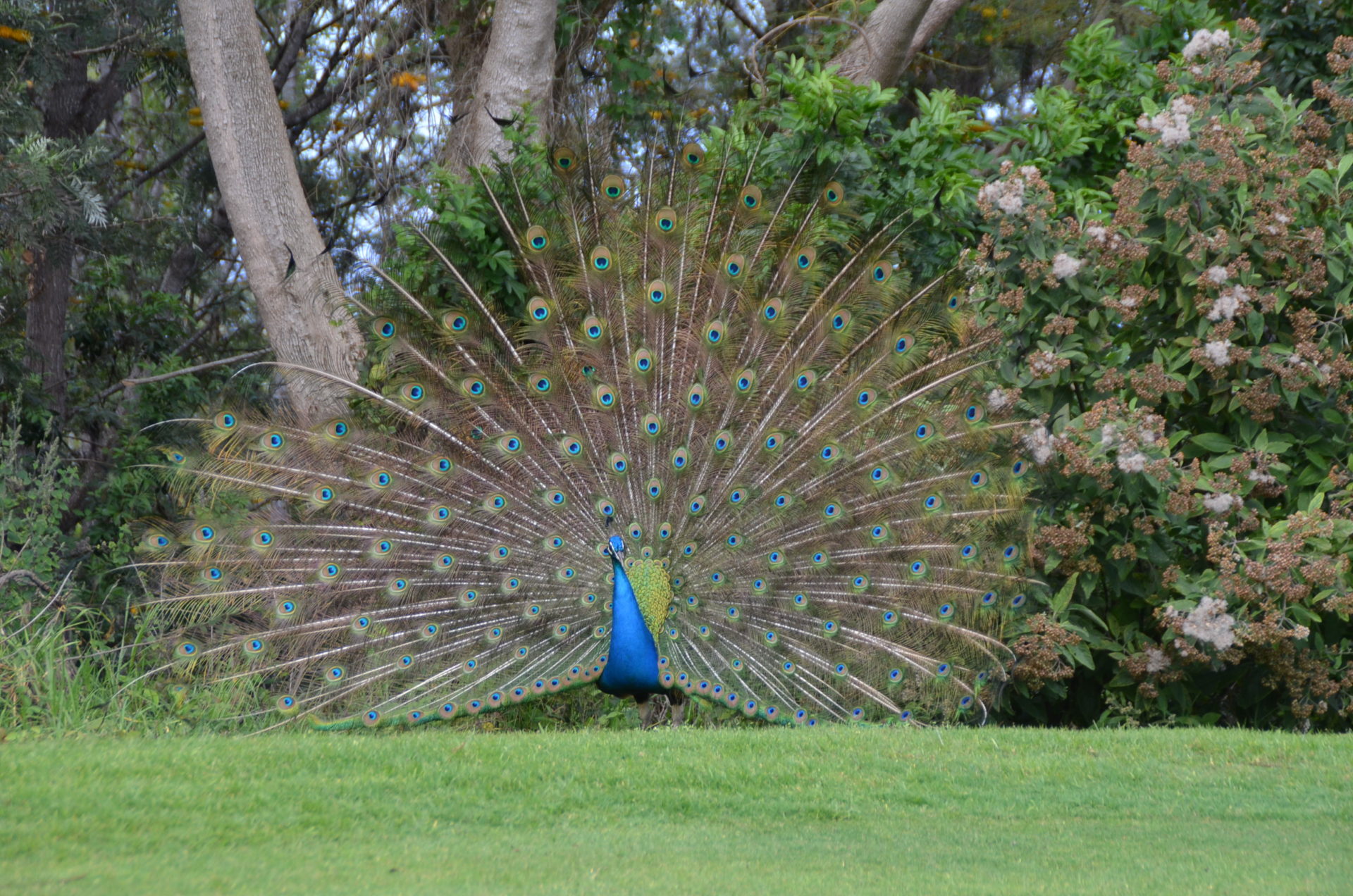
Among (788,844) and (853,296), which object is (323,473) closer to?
(853,296)

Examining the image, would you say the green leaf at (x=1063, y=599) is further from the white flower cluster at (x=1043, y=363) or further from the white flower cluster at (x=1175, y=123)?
the white flower cluster at (x=1175, y=123)

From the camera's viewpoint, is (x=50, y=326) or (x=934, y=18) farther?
(x=50, y=326)

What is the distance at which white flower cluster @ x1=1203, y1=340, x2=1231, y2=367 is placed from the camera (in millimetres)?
7242

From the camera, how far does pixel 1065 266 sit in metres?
7.57

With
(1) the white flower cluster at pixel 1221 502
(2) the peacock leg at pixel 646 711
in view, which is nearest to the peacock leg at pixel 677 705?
(2) the peacock leg at pixel 646 711

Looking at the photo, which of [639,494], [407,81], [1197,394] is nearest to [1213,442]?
[1197,394]

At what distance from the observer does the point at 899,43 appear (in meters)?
10.5

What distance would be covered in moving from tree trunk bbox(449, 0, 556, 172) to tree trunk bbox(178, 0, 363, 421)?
1396 mm

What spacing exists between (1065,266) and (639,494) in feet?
8.92

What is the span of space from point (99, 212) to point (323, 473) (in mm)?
3242

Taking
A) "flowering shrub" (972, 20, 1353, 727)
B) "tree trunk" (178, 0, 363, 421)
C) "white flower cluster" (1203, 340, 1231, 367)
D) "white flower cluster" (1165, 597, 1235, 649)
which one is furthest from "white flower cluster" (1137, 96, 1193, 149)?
"tree trunk" (178, 0, 363, 421)

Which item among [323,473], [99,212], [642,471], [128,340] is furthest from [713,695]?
[128,340]

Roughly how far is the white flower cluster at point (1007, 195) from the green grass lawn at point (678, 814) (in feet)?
9.80

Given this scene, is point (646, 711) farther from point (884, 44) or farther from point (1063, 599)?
point (884, 44)
